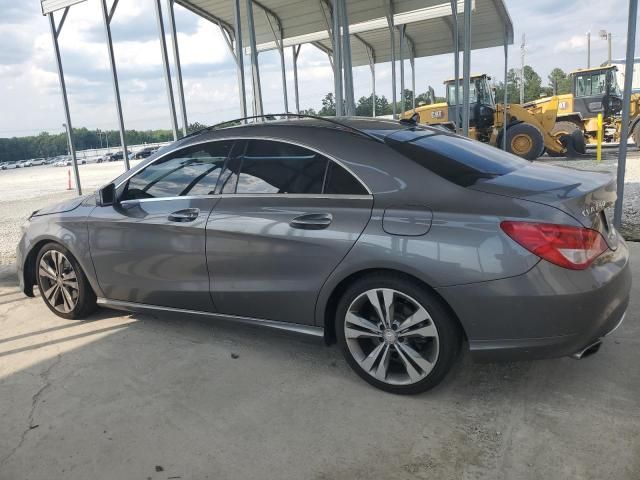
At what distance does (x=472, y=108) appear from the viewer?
16.6 metres

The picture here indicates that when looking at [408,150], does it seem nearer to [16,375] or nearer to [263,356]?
[263,356]

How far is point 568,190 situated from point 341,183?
1169 mm

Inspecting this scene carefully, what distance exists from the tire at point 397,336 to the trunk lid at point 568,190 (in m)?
0.65

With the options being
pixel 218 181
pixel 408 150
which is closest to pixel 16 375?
pixel 218 181

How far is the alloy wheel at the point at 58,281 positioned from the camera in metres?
4.14

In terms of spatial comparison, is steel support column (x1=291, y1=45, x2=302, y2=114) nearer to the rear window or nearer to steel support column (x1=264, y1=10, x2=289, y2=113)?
steel support column (x1=264, y1=10, x2=289, y2=113)

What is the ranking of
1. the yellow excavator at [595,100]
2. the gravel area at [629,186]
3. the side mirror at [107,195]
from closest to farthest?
the side mirror at [107,195] → the gravel area at [629,186] → the yellow excavator at [595,100]

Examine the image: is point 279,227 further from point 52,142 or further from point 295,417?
point 52,142

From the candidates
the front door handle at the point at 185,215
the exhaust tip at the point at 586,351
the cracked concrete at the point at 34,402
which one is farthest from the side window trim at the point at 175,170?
the exhaust tip at the point at 586,351

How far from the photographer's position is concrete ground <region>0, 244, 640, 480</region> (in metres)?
2.28

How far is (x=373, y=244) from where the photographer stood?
2.66m

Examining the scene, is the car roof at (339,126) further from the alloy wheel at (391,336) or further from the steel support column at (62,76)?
the steel support column at (62,76)

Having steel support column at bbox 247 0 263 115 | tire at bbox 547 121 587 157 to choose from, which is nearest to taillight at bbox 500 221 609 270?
steel support column at bbox 247 0 263 115

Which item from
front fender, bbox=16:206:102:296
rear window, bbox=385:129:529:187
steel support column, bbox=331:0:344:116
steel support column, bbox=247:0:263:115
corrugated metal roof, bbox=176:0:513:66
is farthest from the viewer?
corrugated metal roof, bbox=176:0:513:66
